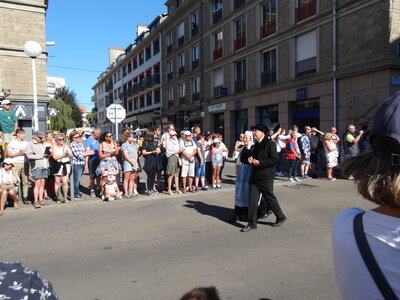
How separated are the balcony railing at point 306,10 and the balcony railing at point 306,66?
7.60ft

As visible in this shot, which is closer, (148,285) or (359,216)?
(359,216)

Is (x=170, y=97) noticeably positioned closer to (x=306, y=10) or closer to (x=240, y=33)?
(x=240, y=33)

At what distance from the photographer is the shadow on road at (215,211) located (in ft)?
21.0

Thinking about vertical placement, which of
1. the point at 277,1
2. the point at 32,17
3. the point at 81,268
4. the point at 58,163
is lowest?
the point at 81,268

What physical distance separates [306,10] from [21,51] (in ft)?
49.1

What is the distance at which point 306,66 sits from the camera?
1766 cm

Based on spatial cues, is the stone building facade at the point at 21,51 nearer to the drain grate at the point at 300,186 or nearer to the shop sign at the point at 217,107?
the drain grate at the point at 300,186

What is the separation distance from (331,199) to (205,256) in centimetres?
474

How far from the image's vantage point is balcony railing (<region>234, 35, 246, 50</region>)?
22.6 meters

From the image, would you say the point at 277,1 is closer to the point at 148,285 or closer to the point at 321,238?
the point at 321,238

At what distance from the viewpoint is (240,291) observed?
3.42 m

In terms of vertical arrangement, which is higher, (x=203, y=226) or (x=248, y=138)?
(x=248, y=138)

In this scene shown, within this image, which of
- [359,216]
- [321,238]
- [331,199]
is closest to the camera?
[359,216]

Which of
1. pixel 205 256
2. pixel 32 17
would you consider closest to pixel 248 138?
pixel 205 256
